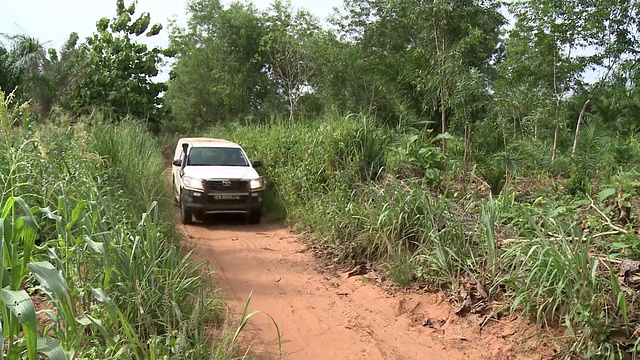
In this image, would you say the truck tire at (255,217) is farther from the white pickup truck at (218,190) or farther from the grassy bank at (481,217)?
the grassy bank at (481,217)

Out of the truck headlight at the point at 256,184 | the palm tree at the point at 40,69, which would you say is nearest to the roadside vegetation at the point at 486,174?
the truck headlight at the point at 256,184

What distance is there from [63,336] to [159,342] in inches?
37.3

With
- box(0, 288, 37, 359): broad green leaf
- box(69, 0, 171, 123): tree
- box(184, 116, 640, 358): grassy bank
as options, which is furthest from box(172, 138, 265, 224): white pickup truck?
box(69, 0, 171, 123): tree

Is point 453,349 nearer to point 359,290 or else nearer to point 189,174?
point 359,290

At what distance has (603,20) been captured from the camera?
420 inches

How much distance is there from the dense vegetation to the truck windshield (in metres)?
0.76

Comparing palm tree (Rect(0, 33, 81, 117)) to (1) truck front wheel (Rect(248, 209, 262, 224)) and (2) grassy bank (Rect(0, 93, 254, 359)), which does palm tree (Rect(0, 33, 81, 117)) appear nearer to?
(1) truck front wheel (Rect(248, 209, 262, 224))

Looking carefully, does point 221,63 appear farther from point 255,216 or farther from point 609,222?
point 609,222

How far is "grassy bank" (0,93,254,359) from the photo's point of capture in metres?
2.41

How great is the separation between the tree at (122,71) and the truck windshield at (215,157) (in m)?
11.2

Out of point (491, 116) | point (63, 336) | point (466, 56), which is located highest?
point (466, 56)

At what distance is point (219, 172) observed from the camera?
969 centimetres

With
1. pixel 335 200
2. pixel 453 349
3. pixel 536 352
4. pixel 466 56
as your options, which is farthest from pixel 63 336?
pixel 466 56

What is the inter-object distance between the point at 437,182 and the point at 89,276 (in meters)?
5.36
